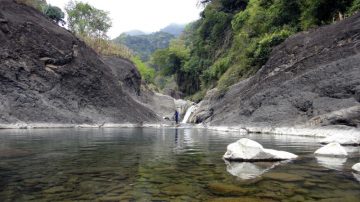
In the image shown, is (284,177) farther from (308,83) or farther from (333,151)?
(308,83)

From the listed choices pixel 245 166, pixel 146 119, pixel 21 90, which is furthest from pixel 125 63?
pixel 245 166

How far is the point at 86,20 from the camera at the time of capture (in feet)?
188

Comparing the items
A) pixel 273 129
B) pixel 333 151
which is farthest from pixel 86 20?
pixel 333 151

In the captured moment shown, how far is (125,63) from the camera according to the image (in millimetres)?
56688

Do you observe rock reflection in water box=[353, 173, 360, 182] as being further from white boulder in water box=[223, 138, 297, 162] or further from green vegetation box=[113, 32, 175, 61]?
green vegetation box=[113, 32, 175, 61]

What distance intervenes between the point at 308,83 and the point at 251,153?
15.0m

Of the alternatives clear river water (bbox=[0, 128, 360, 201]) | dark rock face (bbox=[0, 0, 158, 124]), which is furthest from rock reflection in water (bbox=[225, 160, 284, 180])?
dark rock face (bbox=[0, 0, 158, 124])

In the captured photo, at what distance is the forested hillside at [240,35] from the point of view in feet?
96.4

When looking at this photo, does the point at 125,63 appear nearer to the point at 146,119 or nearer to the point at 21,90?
the point at 146,119

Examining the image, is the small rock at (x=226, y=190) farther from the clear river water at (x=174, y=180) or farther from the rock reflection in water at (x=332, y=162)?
the rock reflection in water at (x=332, y=162)

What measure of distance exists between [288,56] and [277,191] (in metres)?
23.1

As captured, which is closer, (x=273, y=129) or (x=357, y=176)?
(x=357, y=176)

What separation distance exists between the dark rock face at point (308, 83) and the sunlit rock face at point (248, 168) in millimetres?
9671

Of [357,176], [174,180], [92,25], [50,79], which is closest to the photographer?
[174,180]
